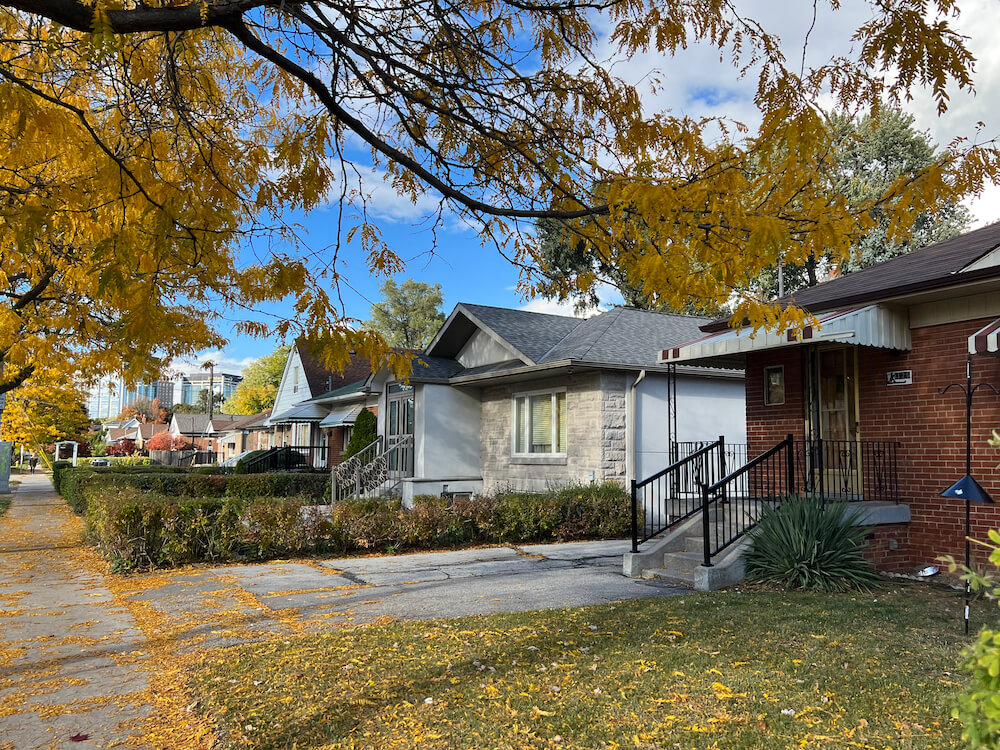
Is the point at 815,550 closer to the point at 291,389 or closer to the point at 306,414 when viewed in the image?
the point at 306,414

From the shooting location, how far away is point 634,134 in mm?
5527

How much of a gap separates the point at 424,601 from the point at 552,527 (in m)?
5.72

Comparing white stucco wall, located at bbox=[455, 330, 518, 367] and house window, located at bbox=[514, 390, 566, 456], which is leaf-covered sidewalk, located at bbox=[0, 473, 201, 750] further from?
white stucco wall, located at bbox=[455, 330, 518, 367]

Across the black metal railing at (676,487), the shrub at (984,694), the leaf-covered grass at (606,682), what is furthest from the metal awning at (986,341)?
the shrub at (984,694)

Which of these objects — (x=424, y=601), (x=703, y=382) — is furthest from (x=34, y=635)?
(x=703, y=382)

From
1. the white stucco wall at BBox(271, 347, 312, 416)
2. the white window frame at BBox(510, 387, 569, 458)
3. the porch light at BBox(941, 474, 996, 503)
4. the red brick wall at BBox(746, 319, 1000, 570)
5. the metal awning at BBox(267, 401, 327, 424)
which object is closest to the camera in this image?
the porch light at BBox(941, 474, 996, 503)

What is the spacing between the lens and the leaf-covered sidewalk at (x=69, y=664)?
178 inches

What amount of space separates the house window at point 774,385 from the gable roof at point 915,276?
114 centimetres

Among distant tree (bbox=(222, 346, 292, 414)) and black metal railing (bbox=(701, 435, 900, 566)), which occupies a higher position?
distant tree (bbox=(222, 346, 292, 414))

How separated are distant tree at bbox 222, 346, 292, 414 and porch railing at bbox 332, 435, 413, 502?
181 feet

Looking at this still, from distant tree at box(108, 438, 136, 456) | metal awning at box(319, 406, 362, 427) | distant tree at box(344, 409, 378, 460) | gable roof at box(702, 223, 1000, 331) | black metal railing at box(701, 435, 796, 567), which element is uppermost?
gable roof at box(702, 223, 1000, 331)

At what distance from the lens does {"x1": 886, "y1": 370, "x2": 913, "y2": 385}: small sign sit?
32.9 feet

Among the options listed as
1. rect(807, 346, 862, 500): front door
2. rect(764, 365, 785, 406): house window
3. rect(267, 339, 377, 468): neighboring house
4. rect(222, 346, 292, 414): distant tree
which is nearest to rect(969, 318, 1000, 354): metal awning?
rect(807, 346, 862, 500): front door

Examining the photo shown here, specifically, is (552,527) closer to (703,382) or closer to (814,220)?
(703,382)
